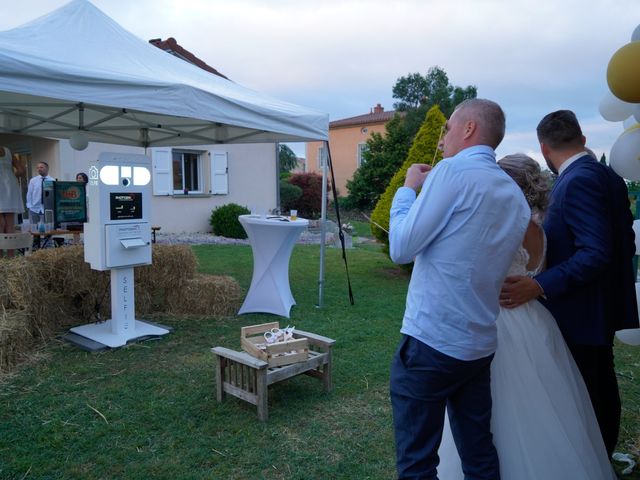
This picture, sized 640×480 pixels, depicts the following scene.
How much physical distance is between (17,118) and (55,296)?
2.82 m

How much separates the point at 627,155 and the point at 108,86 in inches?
138

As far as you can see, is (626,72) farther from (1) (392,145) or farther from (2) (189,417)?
(1) (392,145)

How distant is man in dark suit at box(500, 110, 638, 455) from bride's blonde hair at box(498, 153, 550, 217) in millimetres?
76

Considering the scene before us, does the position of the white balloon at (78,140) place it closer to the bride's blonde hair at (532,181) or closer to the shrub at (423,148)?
the shrub at (423,148)

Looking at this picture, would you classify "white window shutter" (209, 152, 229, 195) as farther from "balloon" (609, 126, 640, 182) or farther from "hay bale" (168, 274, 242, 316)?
"balloon" (609, 126, 640, 182)

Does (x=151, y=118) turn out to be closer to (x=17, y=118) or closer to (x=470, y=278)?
(x=17, y=118)

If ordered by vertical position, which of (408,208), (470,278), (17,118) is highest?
(17,118)

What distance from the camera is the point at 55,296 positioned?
4.70m

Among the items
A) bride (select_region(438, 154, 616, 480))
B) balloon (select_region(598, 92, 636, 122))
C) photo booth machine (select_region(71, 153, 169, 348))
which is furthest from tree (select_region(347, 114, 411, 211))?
bride (select_region(438, 154, 616, 480))

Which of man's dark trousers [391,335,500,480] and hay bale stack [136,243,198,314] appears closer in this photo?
man's dark trousers [391,335,500,480]

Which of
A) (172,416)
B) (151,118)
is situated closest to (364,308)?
(172,416)

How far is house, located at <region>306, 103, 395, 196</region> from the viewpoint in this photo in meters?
29.2

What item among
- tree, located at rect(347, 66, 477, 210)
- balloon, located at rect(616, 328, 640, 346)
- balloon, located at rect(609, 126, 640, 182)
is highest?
tree, located at rect(347, 66, 477, 210)

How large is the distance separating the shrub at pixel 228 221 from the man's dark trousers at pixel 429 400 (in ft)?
38.7
